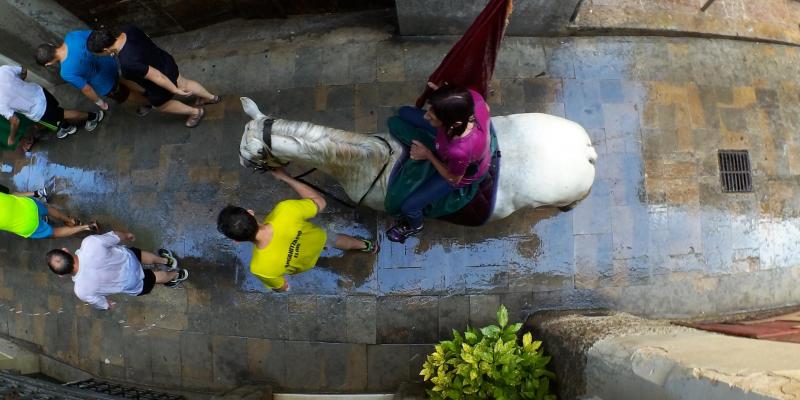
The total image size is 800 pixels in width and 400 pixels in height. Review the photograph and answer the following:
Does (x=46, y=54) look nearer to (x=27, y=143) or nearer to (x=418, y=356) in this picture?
(x=27, y=143)

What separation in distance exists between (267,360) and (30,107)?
160 inches

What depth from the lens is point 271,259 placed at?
13.7 ft

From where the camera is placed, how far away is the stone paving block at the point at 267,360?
5.77 m

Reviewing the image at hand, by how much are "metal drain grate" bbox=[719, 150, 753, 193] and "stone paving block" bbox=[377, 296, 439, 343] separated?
3.68m

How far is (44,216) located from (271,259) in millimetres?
3663

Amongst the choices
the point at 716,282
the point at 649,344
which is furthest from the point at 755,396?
the point at 716,282

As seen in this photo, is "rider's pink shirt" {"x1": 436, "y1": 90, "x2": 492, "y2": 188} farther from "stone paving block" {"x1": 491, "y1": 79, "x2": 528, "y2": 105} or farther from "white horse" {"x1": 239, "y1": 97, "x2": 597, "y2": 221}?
"stone paving block" {"x1": 491, "y1": 79, "x2": 528, "y2": 105}

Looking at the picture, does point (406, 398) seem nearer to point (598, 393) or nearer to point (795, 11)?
point (598, 393)

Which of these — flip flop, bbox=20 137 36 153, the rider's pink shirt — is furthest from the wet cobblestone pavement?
the rider's pink shirt

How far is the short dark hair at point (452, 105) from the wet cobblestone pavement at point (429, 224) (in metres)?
2.70

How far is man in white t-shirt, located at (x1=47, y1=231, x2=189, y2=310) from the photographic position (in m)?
4.80

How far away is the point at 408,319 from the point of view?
18.5 feet

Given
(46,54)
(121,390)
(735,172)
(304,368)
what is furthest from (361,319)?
(735,172)

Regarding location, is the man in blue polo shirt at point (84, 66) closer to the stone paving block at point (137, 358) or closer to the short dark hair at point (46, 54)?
the short dark hair at point (46, 54)
